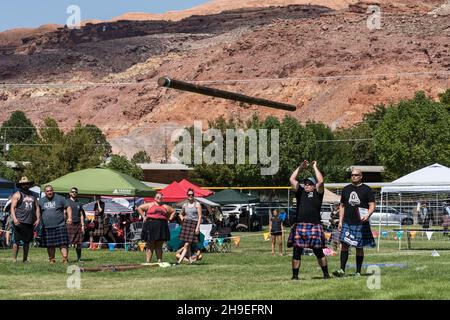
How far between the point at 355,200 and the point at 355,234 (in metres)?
0.46

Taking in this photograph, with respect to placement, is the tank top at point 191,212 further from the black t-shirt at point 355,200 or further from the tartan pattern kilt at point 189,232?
the black t-shirt at point 355,200

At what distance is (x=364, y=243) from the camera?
14.1 m

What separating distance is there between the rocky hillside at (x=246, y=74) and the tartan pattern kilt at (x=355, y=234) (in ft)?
328

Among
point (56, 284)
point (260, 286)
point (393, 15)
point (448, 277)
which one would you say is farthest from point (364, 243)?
point (393, 15)

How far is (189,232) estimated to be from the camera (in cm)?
1850

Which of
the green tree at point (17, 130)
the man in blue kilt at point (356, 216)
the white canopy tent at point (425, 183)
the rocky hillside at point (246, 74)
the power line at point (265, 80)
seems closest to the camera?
the man in blue kilt at point (356, 216)

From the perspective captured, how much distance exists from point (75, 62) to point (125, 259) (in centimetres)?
16338

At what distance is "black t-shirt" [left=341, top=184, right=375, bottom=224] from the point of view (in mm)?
14109

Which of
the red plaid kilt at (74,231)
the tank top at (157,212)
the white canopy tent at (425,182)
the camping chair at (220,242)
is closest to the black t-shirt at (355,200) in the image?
the tank top at (157,212)

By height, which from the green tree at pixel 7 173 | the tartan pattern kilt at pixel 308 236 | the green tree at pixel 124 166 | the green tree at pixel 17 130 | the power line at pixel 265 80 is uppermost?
the power line at pixel 265 80

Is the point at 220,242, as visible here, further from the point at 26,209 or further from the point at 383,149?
the point at 383,149

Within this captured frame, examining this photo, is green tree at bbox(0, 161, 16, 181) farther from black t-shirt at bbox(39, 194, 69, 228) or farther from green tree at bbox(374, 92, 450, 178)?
black t-shirt at bbox(39, 194, 69, 228)

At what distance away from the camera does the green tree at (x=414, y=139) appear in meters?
67.2
